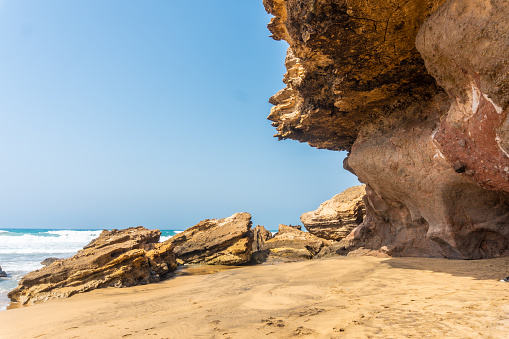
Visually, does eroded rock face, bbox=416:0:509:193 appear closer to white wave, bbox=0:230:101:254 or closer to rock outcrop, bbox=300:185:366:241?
rock outcrop, bbox=300:185:366:241

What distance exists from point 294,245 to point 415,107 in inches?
382

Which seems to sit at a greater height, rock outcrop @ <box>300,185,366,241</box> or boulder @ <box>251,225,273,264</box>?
rock outcrop @ <box>300,185,366,241</box>

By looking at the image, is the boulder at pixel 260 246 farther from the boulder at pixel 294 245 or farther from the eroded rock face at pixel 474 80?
the eroded rock face at pixel 474 80

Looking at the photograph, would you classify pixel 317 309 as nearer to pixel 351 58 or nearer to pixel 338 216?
pixel 351 58

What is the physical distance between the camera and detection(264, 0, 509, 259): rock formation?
3.85 meters

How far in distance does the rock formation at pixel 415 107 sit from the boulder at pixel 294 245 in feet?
14.0

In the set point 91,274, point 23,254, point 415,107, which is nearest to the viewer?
point 415,107

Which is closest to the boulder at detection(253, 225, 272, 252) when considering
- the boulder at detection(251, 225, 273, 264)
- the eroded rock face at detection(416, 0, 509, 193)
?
the boulder at detection(251, 225, 273, 264)

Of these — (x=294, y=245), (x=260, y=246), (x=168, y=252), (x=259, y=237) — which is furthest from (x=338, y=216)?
(x=168, y=252)

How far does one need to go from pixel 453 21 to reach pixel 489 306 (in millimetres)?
3737

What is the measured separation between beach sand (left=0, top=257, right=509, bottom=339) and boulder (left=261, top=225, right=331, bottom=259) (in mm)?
7666

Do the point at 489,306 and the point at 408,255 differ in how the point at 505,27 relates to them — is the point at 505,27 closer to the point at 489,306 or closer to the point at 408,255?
the point at 489,306

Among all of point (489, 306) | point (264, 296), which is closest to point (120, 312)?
point (264, 296)

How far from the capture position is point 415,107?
23.7 ft
